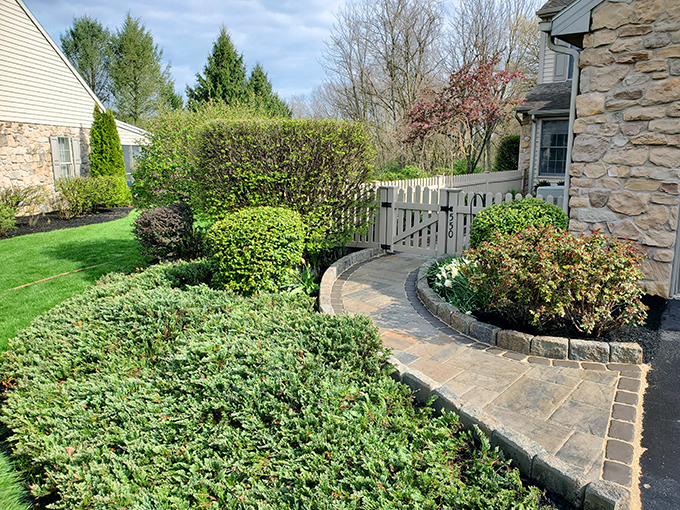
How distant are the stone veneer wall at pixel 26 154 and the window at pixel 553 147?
15886mm

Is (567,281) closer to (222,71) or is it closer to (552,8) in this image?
(552,8)

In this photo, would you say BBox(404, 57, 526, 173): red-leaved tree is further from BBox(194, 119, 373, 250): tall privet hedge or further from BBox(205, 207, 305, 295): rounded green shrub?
BBox(205, 207, 305, 295): rounded green shrub

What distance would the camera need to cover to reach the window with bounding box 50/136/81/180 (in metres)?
14.7

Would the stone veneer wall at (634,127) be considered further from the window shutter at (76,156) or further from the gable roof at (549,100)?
the window shutter at (76,156)

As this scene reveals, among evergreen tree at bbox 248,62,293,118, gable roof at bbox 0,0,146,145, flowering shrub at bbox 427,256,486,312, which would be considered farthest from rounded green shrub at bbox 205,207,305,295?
evergreen tree at bbox 248,62,293,118

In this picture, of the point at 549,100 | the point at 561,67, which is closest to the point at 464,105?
the point at 549,100

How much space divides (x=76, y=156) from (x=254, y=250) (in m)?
14.1

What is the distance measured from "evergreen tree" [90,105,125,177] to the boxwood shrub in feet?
45.5

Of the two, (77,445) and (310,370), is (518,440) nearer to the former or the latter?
(310,370)

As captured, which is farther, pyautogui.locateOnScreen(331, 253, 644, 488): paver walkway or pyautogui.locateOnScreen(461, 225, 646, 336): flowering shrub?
pyautogui.locateOnScreen(461, 225, 646, 336): flowering shrub

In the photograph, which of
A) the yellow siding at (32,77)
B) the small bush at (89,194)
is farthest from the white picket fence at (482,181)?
the yellow siding at (32,77)

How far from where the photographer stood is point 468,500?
2213mm

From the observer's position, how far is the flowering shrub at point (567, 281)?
383 cm

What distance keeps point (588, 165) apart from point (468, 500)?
445cm
